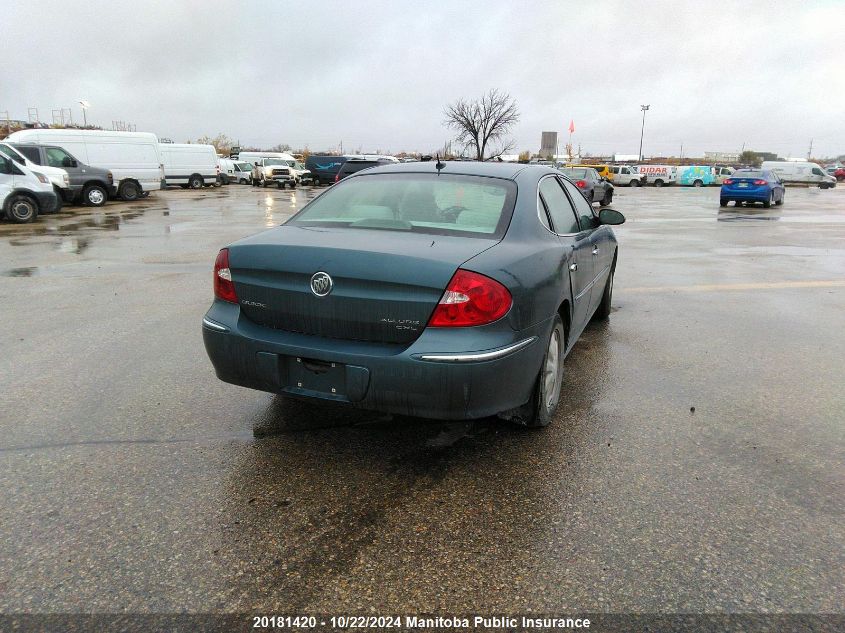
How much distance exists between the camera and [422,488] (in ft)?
9.84

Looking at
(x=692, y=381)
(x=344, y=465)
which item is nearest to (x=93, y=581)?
(x=344, y=465)

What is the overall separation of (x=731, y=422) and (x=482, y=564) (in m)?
2.18

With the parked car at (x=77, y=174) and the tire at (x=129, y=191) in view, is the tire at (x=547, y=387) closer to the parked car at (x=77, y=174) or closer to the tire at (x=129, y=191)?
the parked car at (x=77, y=174)

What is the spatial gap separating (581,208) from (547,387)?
200cm

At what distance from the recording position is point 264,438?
11.5 feet

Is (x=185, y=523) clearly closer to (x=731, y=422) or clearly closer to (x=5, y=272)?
(x=731, y=422)

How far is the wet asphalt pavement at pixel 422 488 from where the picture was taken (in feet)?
7.57

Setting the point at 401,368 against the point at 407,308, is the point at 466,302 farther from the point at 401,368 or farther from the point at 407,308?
the point at 401,368

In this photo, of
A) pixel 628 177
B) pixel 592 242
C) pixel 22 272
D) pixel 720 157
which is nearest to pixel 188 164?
pixel 22 272

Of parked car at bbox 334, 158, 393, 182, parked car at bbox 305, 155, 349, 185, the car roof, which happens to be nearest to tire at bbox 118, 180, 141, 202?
parked car at bbox 334, 158, 393, 182

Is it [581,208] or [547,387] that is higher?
[581,208]

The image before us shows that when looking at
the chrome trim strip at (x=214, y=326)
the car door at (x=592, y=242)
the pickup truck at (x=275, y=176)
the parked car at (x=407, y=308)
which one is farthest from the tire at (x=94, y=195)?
the chrome trim strip at (x=214, y=326)

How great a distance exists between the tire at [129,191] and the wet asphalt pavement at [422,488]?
19889mm

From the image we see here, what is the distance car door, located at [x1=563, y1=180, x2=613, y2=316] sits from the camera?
4746 millimetres
